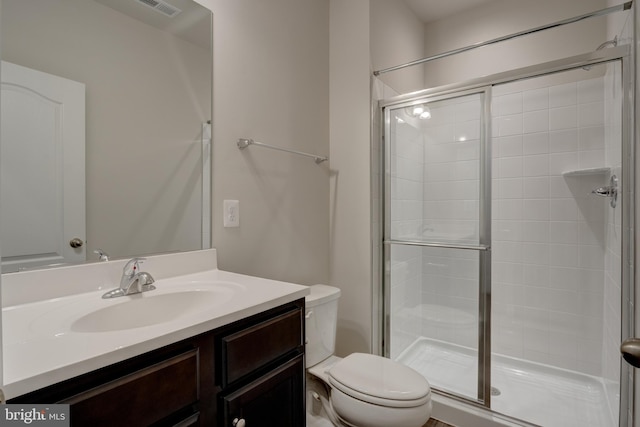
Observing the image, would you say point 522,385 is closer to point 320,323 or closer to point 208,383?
point 320,323

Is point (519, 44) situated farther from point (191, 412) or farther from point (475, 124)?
point (191, 412)

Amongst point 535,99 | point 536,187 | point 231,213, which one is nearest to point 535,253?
point 536,187

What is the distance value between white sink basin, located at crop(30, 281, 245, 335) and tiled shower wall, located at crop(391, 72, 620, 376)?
136cm

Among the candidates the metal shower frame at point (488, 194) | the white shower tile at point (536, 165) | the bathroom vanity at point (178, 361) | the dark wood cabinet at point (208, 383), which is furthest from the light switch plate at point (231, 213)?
the white shower tile at point (536, 165)

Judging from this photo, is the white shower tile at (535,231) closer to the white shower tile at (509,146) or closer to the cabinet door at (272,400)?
the white shower tile at (509,146)

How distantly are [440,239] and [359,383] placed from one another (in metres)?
1.08

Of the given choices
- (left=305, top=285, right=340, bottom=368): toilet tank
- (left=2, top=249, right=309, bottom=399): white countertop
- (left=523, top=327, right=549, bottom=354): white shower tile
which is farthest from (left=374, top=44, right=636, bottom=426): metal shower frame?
(left=2, top=249, right=309, bottom=399): white countertop

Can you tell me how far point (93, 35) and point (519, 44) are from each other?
9.00 feet

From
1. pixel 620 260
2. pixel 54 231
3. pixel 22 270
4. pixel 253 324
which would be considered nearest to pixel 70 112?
pixel 54 231

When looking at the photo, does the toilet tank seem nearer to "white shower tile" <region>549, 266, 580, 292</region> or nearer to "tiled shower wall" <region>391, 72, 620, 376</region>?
"tiled shower wall" <region>391, 72, 620, 376</region>

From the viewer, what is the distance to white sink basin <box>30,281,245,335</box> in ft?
2.80

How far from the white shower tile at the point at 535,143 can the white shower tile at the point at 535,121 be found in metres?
0.04

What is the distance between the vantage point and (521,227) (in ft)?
8.00

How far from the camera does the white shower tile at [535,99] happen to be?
2.35 m
